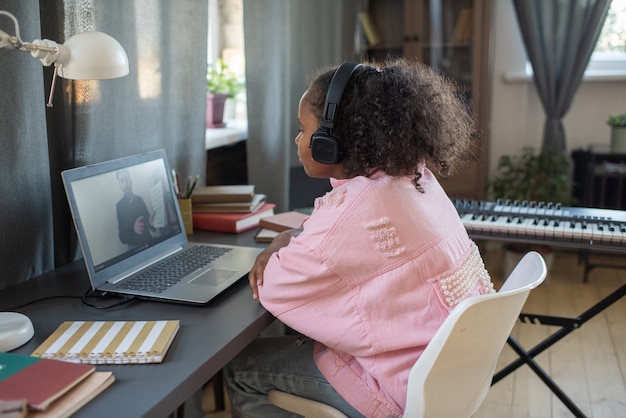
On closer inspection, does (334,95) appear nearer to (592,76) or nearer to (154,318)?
(154,318)

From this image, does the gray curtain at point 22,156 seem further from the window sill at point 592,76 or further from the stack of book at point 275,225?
the window sill at point 592,76

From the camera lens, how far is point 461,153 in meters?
1.48

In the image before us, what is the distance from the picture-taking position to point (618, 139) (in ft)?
12.2

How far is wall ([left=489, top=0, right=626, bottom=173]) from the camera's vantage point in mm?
3971

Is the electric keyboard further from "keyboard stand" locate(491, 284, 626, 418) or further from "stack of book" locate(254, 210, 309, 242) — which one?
"stack of book" locate(254, 210, 309, 242)

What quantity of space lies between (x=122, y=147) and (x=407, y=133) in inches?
37.4

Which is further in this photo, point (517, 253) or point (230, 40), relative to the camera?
point (517, 253)

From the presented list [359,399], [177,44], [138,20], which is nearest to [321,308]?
[359,399]

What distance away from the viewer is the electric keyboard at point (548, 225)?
5.99ft

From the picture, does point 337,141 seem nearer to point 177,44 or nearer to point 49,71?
point 49,71

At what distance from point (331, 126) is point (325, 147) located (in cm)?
4

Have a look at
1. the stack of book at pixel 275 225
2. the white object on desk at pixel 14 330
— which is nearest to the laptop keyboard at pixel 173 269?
the stack of book at pixel 275 225

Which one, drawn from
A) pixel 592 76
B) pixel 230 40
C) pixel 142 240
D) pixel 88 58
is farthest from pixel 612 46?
pixel 88 58

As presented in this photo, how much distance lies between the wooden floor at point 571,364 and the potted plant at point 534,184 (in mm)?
188
